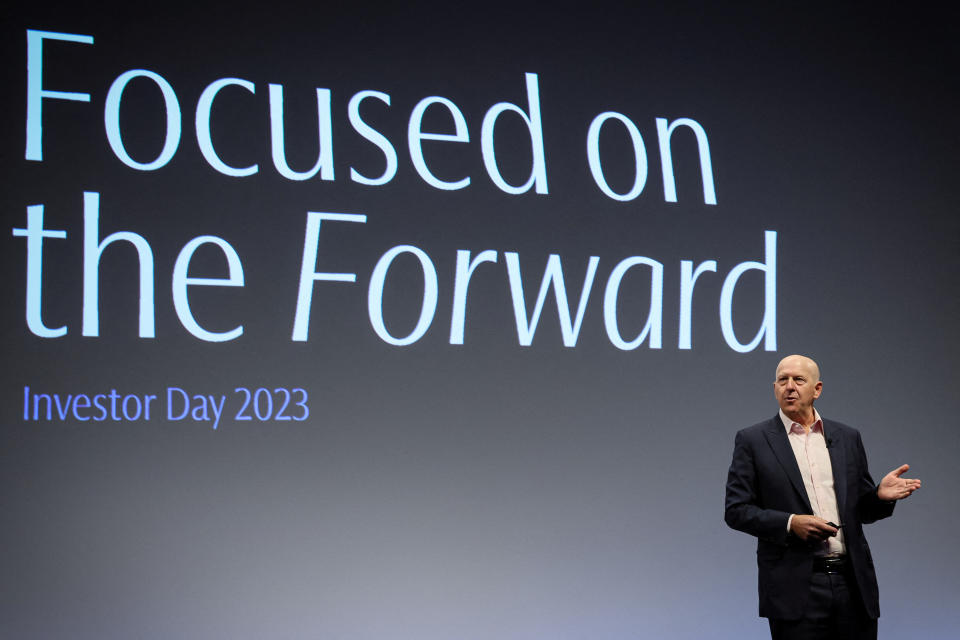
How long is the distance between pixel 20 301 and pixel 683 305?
2.48 meters

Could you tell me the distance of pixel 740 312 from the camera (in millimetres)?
4191

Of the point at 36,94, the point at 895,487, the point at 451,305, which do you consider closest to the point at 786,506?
the point at 895,487

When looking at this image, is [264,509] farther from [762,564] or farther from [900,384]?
[900,384]

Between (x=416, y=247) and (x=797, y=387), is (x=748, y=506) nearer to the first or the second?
(x=797, y=387)

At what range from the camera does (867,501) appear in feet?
9.64

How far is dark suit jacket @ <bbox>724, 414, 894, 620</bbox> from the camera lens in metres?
2.79

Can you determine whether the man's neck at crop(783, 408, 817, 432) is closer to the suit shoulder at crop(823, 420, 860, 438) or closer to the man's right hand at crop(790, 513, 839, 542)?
the suit shoulder at crop(823, 420, 860, 438)

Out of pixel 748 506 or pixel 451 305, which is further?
pixel 451 305

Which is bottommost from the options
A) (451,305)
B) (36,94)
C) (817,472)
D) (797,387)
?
(817,472)

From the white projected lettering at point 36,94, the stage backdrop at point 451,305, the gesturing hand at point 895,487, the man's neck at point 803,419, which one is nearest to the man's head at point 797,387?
the man's neck at point 803,419

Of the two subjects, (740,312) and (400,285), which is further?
(740,312)

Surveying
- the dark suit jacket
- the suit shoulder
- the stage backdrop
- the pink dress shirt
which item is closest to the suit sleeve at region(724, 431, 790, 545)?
the dark suit jacket

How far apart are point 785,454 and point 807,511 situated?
0.17 meters

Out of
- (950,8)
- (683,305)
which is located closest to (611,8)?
(683,305)
